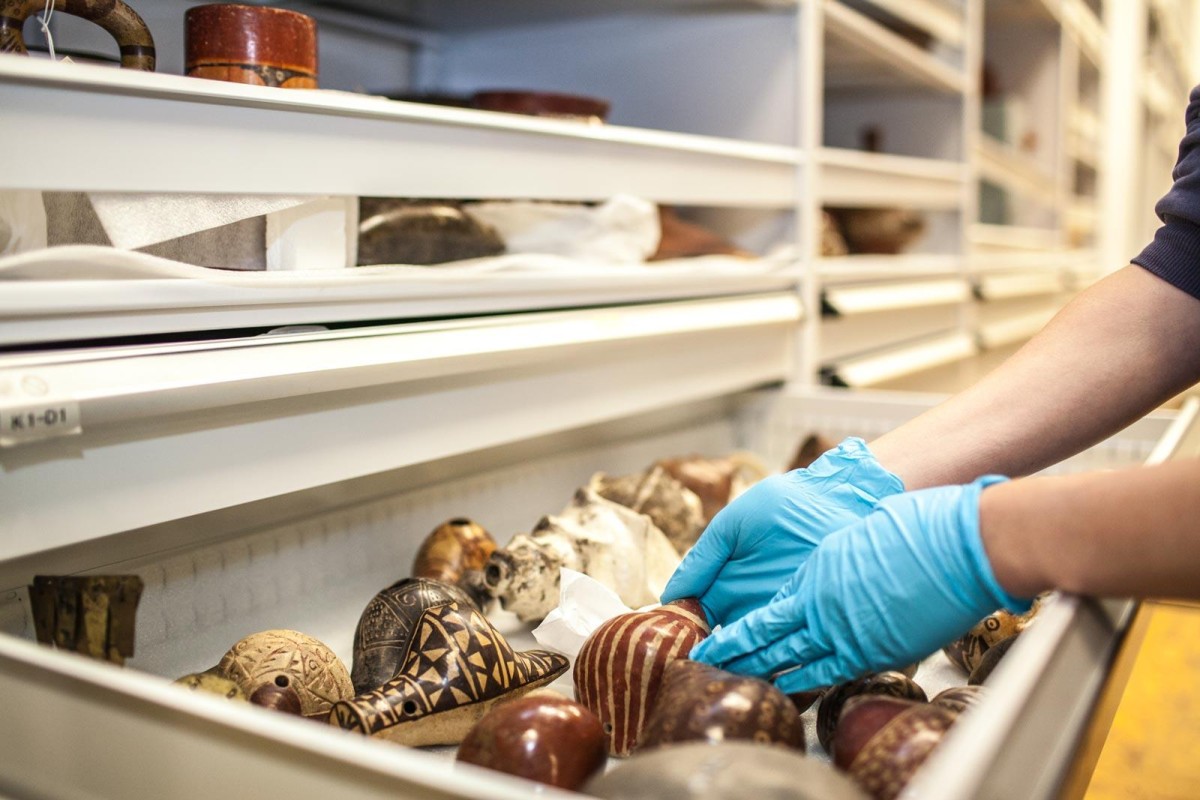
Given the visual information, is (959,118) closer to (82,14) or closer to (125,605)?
(82,14)

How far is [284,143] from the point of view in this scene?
0.80 metres

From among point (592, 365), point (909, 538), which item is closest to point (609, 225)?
point (592, 365)

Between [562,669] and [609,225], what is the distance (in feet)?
1.87

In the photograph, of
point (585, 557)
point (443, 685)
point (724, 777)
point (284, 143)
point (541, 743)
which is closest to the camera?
point (724, 777)

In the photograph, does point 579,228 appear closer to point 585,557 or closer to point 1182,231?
point 585,557

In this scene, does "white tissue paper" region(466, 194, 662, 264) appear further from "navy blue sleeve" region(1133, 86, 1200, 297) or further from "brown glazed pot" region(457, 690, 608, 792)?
"brown glazed pot" region(457, 690, 608, 792)

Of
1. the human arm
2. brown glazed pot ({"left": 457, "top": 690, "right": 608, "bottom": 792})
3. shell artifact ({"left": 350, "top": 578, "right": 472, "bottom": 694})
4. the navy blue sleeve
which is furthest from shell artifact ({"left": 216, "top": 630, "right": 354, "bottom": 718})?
the navy blue sleeve

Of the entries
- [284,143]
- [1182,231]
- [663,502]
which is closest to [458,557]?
[663,502]

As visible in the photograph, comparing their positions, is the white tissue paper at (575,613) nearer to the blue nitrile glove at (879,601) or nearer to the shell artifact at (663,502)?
the blue nitrile glove at (879,601)

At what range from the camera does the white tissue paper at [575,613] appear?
82 cm

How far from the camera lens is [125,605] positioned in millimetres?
631

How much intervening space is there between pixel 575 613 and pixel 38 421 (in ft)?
1.39

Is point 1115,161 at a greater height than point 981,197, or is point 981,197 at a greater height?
point 1115,161

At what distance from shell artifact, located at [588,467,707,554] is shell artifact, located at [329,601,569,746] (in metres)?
0.37
